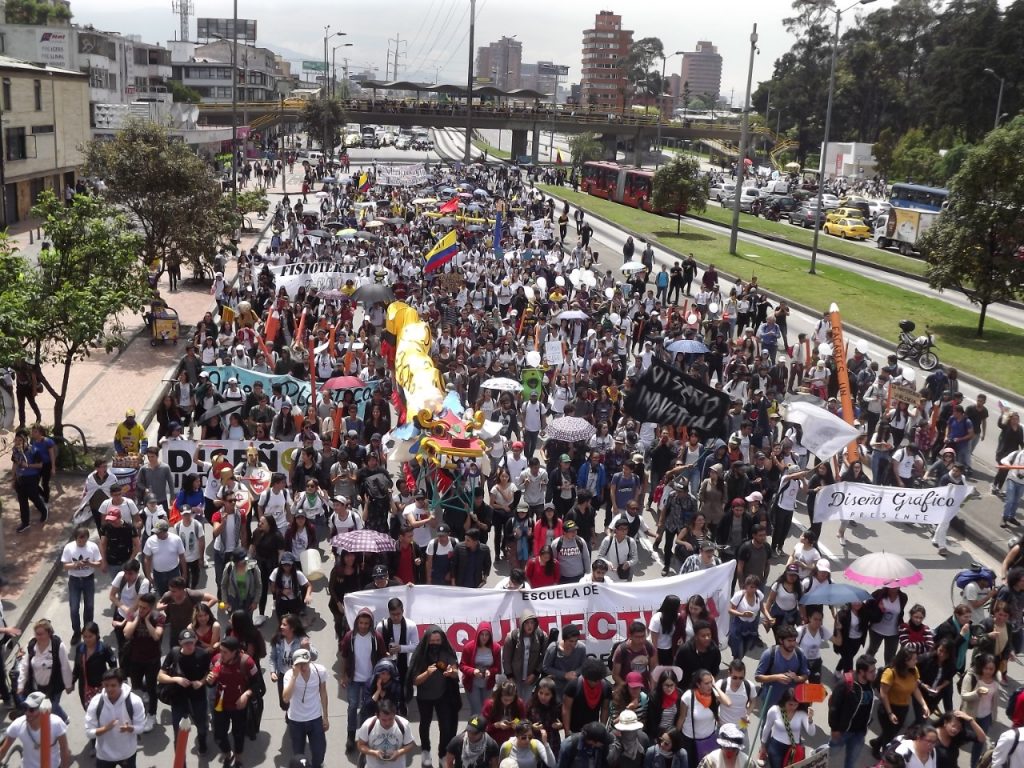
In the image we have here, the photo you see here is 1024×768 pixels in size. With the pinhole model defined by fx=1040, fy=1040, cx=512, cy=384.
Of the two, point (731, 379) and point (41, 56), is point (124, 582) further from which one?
point (41, 56)

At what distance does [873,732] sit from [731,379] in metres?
9.83

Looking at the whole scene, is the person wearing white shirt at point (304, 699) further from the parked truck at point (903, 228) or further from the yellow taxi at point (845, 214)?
the yellow taxi at point (845, 214)

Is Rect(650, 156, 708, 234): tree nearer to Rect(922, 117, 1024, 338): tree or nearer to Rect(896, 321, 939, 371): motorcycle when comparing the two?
Rect(922, 117, 1024, 338): tree

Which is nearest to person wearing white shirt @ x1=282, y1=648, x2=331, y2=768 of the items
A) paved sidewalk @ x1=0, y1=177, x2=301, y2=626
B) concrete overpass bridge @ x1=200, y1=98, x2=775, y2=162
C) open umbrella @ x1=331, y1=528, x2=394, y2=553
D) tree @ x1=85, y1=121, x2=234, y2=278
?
open umbrella @ x1=331, y1=528, x2=394, y2=553

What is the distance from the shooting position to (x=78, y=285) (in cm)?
1597

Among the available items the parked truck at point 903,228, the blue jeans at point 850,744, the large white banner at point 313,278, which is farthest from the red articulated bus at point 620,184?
the blue jeans at point 850,744

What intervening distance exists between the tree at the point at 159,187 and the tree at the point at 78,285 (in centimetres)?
920

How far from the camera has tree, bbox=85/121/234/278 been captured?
26938 millimetres

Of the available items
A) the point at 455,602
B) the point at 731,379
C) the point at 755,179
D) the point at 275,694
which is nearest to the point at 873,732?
the point at 455,602

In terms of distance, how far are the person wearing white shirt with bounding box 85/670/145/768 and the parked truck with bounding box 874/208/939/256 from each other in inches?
1759

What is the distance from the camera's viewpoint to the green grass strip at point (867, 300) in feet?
89.9

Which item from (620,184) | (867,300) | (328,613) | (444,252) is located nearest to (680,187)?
(620,184)

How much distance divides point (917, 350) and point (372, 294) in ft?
45.3

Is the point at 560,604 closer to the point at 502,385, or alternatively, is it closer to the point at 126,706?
the point at 126,706
